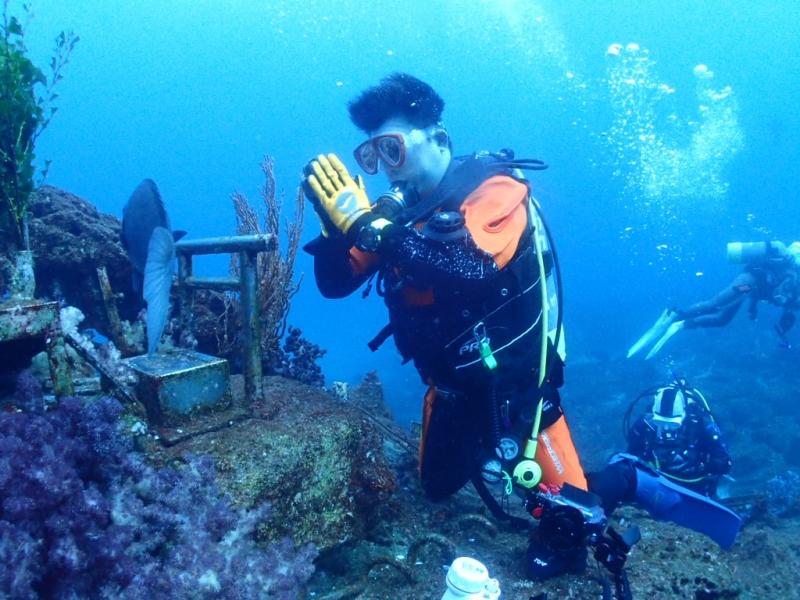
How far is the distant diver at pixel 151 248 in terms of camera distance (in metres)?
3.54

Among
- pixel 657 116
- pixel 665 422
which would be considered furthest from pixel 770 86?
pixel 665 422

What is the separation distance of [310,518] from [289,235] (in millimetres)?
4096

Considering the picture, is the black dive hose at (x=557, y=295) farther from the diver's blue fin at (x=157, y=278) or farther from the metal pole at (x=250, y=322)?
the diver's blue fin at (x=157, y=278)

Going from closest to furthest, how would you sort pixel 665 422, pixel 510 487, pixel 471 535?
pixel 510 487
pixel 471 535
pixel 665 422

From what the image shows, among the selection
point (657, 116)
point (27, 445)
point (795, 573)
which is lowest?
point (795, 573)

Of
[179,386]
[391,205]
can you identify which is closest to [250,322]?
[179,386]

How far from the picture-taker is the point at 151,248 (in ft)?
11.6

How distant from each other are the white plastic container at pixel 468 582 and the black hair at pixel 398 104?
3075 millimetres

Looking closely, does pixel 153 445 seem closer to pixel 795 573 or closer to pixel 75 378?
pixel 75 378

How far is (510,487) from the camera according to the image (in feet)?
11.6

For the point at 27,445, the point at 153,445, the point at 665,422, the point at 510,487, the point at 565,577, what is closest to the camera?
the point at 27,445

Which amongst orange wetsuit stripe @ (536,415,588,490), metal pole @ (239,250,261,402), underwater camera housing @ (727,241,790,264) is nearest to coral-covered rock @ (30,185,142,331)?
metal pole @ (239,250,261,402)

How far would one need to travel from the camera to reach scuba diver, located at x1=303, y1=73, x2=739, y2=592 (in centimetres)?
322

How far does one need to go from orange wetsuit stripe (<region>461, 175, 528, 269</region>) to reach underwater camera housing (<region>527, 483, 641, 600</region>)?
5.21 ft
